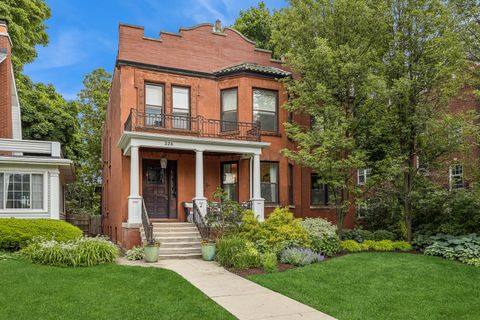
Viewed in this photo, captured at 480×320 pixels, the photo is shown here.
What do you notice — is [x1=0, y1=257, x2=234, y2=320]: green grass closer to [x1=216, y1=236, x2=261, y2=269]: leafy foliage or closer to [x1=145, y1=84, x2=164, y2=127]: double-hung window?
[x1=216, y1=236, x2=261, y2=269]: leafy foliage

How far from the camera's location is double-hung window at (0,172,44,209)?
13.7 metres

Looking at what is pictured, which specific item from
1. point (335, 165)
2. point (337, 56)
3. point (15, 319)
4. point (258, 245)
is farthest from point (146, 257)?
point (337, 56)

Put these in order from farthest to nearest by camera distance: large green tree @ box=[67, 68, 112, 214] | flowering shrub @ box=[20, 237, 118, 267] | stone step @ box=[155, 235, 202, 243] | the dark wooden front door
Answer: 1. large green tree @ box=[67, 68, 112, 214]
2. the dark wooden front door
3. stone step @ box=[155, 235, 202, 243]
4. flowering shrub @ box=[20, 237, 118, 267]

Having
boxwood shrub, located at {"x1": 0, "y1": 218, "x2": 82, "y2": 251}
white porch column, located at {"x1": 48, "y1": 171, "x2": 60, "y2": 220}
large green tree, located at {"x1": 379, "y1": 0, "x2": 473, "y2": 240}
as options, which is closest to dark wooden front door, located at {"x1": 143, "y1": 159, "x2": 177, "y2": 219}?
boxwood shrub, located at {"x1": 0, "y1": 218, "x2": 82, "y2": 251}

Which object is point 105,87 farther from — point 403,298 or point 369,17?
point 403,298

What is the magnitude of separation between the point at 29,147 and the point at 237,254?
9.24 m

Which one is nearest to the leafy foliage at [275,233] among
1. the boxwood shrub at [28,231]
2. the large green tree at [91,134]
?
the boxwood shrub at [28,231]

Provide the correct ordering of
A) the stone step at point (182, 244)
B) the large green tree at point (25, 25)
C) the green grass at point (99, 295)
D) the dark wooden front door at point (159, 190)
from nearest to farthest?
the green grass at point (99, 295), the stone step at point (182, 244), the dark wooden front door at point (159, 190), the large green tree at point (25, 25)

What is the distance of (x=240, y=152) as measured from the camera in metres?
15.1

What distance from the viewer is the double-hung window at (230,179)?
1634 cm

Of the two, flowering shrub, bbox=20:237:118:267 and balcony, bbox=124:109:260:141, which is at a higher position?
balcony, bbox=124:109:260:141

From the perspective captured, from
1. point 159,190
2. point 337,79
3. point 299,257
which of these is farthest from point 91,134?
point 299,257

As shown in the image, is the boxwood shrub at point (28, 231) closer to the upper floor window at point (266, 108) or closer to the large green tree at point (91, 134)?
the upper floor window at point (266, 108)

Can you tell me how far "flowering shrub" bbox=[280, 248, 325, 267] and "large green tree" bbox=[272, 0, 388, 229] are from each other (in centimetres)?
330
